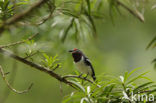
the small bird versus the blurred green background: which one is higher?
the small bird

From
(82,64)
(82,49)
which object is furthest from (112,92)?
(82,49)

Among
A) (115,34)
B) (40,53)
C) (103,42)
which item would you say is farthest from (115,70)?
(40,53)

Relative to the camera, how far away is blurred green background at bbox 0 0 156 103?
3.01 meters

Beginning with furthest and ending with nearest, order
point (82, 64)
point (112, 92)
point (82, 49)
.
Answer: point (82, 49)
point (82, 64)
point (112, 92)

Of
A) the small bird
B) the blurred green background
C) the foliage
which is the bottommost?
the blurred green background

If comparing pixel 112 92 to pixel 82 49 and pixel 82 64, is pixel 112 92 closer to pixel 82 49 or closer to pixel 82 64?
pixel 82 64

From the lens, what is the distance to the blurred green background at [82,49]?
301 cm

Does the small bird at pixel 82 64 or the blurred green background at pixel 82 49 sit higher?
the small bird at pixel 82 64

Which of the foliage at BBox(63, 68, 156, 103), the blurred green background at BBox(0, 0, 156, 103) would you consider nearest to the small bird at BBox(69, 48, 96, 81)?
the blurred green background at BBox(0, 0, 156, 103)

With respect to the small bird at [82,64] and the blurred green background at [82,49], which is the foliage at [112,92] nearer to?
the blurred green background at [82,49]

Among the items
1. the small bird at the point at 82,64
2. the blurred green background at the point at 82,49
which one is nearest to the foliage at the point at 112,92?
the blurred green background at the point at 82,49

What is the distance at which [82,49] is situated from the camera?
13.8 ft

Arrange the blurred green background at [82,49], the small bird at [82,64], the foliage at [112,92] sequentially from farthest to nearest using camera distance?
the small bird at [82,64] < the blurred green background at [82,49] < the foliage at [112,92]

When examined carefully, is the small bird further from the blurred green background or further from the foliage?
the foliage
